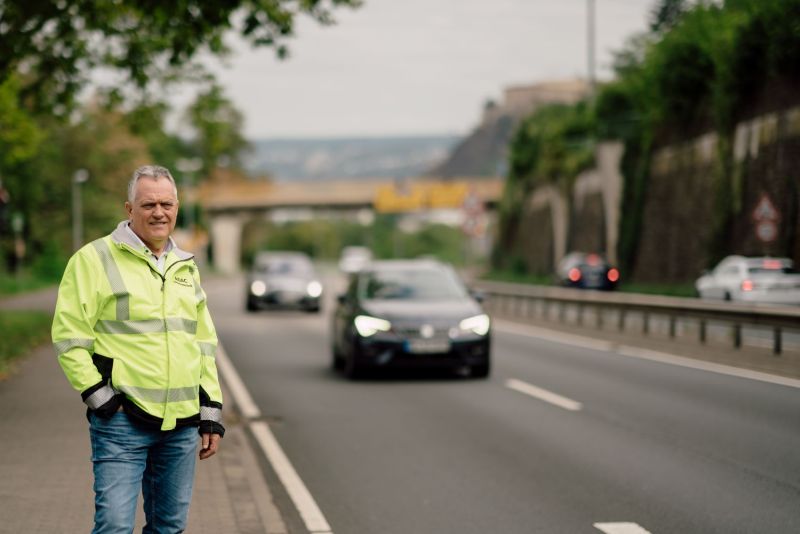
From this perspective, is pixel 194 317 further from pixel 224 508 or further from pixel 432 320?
pixel 432 320

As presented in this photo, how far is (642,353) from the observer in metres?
18.5

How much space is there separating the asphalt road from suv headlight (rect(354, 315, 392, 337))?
0.66m

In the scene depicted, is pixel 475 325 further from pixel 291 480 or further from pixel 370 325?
pixel 291 480

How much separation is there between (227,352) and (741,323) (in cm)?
833

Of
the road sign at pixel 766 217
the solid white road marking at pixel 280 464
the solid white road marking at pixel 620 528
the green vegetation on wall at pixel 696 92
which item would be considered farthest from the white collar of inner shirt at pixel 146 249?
the green vegetation on wall at pixel 696 92

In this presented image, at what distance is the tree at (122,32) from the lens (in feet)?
48.8

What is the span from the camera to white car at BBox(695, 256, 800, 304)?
88.6ft

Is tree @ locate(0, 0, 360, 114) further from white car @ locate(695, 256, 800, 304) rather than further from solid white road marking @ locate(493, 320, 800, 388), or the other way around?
white car @ locate(695, 256, 800, 304)

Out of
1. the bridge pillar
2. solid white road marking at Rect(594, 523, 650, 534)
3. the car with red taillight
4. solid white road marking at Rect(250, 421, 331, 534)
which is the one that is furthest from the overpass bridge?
solid white road marking at Rect(594, 523, 650, 534)

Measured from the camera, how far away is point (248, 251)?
13488 cm

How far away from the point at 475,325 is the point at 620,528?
813cm

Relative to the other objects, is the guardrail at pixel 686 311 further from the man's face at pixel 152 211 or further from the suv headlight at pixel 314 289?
the man's face at pixel 152 211

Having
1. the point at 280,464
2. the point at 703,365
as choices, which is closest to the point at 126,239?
the point at 280,464

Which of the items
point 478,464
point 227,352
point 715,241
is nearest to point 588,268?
point 715,241
